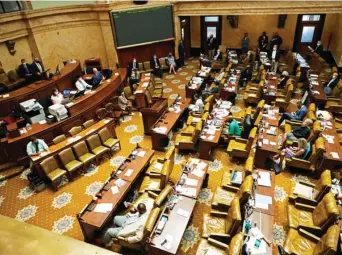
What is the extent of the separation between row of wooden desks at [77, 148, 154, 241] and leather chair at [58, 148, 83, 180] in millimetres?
1525

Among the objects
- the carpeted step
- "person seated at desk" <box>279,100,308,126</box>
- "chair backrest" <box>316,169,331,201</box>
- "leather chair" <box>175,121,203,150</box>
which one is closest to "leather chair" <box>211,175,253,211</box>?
"chair backrest" <box>316,169,331,201</box>

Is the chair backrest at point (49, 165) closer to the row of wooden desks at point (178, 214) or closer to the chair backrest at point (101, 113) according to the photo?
the chair backrest at point (101, 113)

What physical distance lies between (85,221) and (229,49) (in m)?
13.9

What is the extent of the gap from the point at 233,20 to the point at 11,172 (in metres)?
13.7

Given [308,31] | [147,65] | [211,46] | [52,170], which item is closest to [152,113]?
[52,170]

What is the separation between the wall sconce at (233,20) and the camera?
1510 cm

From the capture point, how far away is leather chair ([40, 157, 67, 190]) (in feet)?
22.6

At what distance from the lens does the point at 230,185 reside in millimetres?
6047

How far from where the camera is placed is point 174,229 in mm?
4891

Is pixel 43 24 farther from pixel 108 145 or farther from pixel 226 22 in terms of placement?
pixel 226 22

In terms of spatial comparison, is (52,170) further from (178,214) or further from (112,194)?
(178,214)

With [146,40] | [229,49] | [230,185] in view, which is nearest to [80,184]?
[230,185]

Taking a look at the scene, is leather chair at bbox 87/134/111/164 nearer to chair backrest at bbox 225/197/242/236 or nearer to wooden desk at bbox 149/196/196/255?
wooden desk at bbox 149/196/196/255

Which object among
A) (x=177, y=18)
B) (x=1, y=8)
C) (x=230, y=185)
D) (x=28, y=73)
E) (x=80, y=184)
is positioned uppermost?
(x=1, y=8)
